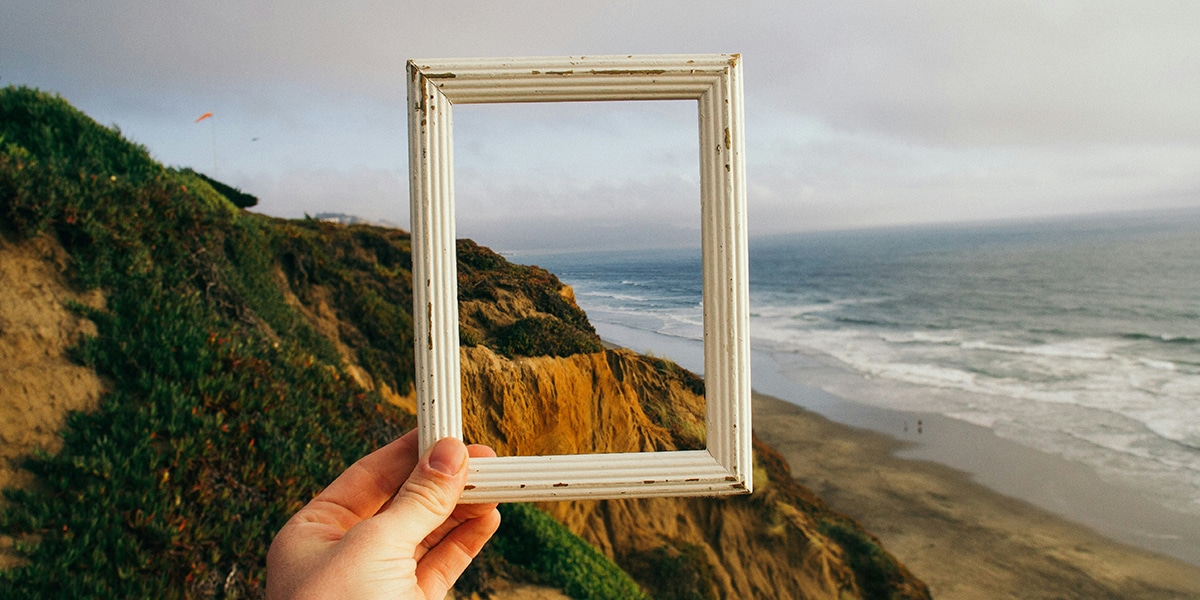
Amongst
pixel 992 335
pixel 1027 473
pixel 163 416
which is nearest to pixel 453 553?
pixel 163 416

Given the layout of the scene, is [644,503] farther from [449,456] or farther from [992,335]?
[992,335]

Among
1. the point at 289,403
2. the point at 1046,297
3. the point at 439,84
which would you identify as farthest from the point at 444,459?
the point at 1046,297

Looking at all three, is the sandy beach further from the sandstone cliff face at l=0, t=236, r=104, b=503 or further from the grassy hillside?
the sandstone cliff face at l=0, t=236, r=104, b=503

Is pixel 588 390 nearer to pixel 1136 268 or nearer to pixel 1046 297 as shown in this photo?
pixel 1046 297

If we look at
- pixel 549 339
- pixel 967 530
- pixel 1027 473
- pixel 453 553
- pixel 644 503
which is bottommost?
pixel 967 530

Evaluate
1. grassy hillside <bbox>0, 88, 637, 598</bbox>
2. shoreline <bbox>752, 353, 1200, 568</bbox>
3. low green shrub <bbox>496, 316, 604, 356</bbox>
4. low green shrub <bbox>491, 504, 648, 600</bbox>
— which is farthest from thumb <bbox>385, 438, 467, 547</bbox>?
shoreline <bbox>752, 353, 1200, 568</bbox>
